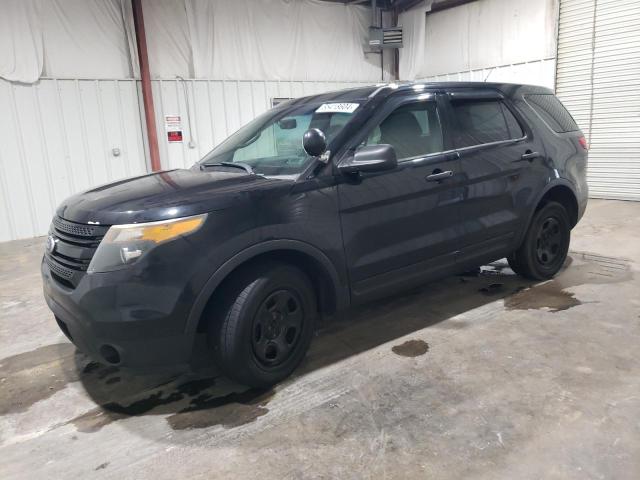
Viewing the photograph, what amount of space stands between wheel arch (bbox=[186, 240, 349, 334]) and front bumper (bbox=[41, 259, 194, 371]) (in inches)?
3.3

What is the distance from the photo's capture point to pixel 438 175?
314 centimetres

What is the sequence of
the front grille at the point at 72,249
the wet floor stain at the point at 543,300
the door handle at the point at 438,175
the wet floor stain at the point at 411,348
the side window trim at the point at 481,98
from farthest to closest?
the wet floor stain at the point at 543,300 → the side window trim at the point at 481,98 → the door handle at the point at 438,175 → the wet floor stain at the point at 411,348 → the front grille at the point at 72,249

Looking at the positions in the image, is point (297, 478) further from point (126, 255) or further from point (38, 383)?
point (38, 383)

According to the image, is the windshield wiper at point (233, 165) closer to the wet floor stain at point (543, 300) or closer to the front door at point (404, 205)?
the front door at point (404, 205)

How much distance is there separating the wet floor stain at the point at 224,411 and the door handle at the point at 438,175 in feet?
5.30

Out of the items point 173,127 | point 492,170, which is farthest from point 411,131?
point 173,127

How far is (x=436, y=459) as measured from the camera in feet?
6.70

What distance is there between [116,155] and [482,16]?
7.19 m

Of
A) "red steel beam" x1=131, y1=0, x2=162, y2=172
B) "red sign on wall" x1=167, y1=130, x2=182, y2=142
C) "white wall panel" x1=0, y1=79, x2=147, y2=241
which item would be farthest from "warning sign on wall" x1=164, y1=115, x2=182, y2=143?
"white wall panel" x1=0, y1=79, x2=147, y2=241

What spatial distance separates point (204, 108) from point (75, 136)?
2.14m

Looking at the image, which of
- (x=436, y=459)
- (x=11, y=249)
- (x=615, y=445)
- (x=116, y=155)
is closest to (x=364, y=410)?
(x=436, y=459)

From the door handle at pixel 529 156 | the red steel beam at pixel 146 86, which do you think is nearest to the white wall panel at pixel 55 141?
the red steel beam at pixel 146 86

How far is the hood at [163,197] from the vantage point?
2.29 meters

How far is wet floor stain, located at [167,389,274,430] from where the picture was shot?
7.87 ft
